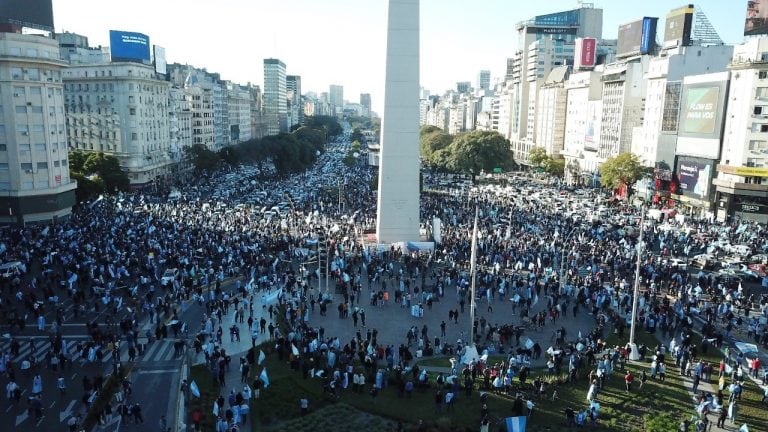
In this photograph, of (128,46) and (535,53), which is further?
(535,53)

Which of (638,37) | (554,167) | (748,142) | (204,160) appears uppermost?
(638,37)

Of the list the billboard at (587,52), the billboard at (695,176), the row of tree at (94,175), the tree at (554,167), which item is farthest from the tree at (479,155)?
the row of tree at (94,175)

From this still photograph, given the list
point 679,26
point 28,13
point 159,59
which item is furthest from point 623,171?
point 159,59

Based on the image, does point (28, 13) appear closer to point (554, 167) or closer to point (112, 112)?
point (112, 112)

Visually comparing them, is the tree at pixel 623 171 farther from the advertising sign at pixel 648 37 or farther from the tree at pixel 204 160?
the tree at pixel 204 160

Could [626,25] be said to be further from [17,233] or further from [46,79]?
[17,233]

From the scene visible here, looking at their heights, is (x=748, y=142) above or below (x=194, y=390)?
above
